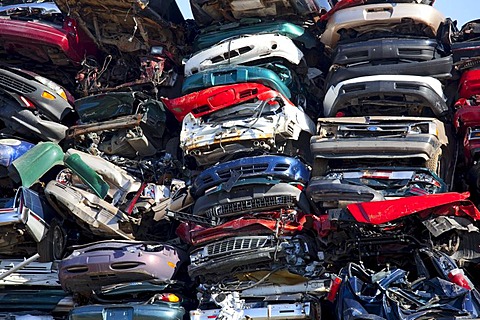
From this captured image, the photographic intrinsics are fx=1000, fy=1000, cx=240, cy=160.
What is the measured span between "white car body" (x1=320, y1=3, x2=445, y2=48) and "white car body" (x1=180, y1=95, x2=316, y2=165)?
2.08m

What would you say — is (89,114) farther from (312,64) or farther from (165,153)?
(312,64)

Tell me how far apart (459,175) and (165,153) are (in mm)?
5742

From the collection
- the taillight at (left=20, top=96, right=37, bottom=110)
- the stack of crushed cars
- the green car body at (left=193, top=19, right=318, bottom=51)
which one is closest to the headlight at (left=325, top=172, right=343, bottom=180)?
the stack of crushed cars

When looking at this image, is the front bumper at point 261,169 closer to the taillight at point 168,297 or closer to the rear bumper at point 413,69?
the taillight at point 168,297

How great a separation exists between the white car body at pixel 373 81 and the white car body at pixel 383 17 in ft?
5.16

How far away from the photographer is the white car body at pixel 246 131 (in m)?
17.5

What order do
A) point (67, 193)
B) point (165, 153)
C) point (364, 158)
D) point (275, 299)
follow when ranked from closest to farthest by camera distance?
point (275, 299)
point (364, 158)
point (67, 193)
point (165, 153)

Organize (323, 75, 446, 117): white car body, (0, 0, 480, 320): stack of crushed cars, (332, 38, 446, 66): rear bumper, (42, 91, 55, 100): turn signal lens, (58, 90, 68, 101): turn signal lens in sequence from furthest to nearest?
1. (58, 90, 68, 101): turn signal lens
2. (42, 91, 55, 100): turn signal lens
3. (332, 38, 446, 66): rear bumper
4. (323, 75, 446, 117): white car body
5. (0, 0, 480, 320): stack of crushed cars

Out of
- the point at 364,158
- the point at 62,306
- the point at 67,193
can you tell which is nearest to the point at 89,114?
the point at 67,193

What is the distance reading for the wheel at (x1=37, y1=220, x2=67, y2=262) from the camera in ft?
59.8

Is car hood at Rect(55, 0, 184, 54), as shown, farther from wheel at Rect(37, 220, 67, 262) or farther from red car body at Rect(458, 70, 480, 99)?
red car body at Rect(458, 70, 480, 99)

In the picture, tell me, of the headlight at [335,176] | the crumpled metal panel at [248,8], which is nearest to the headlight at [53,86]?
the crumpled metal panel at [248,8]

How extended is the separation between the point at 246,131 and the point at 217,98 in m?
1.05

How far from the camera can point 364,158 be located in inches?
648
